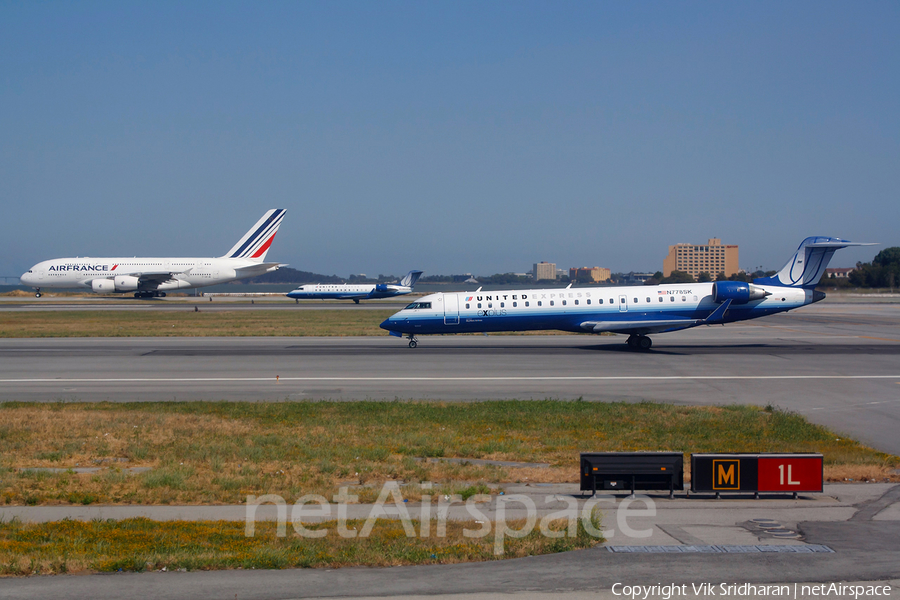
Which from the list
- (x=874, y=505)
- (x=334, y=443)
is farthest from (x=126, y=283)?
(x=874, y=505)

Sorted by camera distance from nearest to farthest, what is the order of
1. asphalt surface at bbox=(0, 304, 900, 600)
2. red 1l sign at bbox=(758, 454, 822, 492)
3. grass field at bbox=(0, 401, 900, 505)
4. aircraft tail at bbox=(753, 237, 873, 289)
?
asphalt surface at bbox=(0, 304, 900, 600) < red 1l sign at bbox=(758, 454, 822, 492) < grass field at bbox=(0, 401, 900, 505) < aircraft tail at bbox=(753, 237, 873, 289)

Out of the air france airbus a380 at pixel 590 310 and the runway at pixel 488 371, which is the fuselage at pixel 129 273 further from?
the air france airbus a380 at pixel 590 310

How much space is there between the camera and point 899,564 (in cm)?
751

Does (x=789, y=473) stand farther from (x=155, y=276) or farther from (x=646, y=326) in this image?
(x=155, y=276)

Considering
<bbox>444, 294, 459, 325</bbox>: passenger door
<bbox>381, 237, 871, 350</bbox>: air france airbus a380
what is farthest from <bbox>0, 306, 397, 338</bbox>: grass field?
<bbox>444, 294, 459, 325</bbox>: passenger door

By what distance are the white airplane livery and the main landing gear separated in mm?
64064

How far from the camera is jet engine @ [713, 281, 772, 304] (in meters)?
32.4

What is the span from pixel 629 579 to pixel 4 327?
169 feet

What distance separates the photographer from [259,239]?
9212cm

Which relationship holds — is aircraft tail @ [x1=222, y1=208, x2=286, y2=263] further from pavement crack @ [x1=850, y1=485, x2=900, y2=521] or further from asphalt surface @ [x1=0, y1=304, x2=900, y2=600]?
pavement crack @ [x1=850, y1=485, x2=900, y2=521]

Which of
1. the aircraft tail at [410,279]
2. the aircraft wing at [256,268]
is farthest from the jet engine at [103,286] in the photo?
the aircraft tail at [410,279]

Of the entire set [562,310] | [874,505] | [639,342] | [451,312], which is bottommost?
[874,505]

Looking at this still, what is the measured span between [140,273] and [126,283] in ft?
8.71

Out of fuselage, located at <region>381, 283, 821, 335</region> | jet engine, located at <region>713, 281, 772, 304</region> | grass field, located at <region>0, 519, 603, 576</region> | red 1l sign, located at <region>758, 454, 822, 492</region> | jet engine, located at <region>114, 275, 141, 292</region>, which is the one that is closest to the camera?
grass field, located at <region>0, 519, 603, 576</region>
